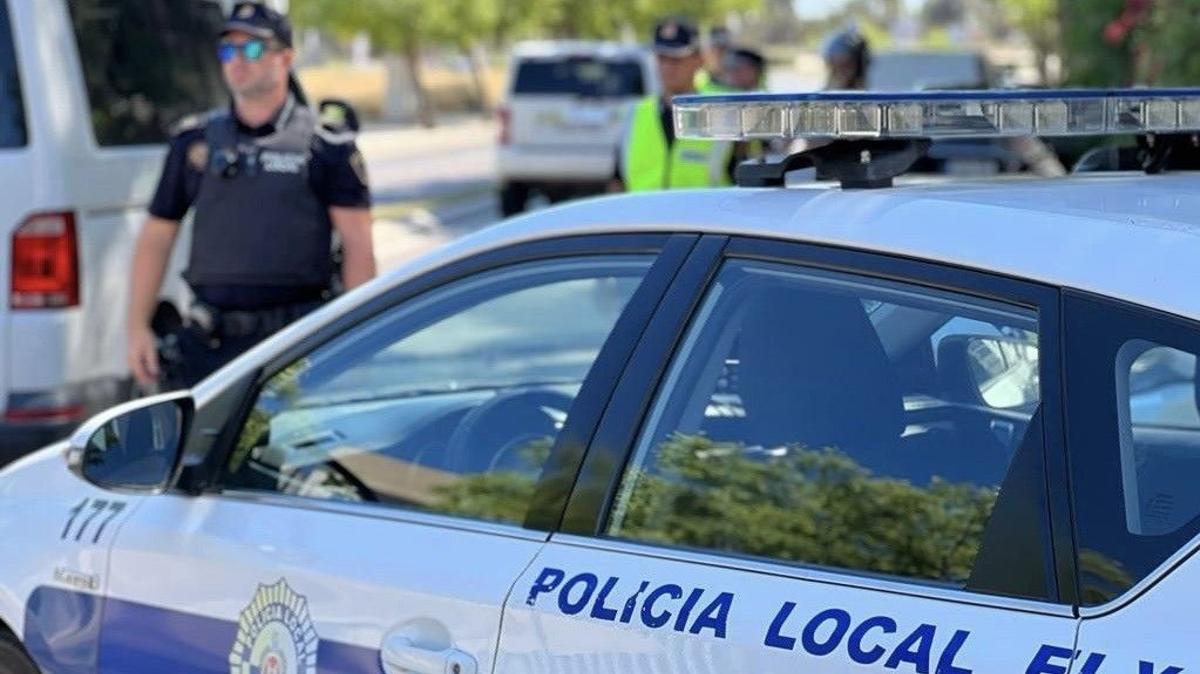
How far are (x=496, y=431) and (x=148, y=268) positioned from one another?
5.91 ft

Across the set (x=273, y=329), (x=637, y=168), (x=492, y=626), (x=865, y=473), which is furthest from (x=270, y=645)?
(x=637, y=168)

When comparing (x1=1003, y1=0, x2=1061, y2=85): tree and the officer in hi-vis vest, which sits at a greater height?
the officer in hi-vis vest

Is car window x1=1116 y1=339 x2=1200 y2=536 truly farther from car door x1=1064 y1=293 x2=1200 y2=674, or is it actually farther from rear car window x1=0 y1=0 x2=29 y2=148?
rear car window x1=0 y1=0 x2=29 y2=148

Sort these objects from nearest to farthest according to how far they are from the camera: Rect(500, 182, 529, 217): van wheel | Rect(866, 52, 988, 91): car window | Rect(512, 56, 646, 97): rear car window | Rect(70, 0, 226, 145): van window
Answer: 1. Rect(70, 0, 226, 145): van window
2. Rect(866, 52, 988, 91): car window
3. Rect(512, 56, 646, 97): rear car window
4. Rect(500, 182, 529, 217): van wheel

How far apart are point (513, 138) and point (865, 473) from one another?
1583 cm

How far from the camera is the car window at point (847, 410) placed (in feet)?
7.97

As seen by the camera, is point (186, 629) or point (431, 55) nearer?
point (186, 629)

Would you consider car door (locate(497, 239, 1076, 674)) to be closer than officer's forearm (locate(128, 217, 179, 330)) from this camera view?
Yes

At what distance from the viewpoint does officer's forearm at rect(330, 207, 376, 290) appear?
505 cm

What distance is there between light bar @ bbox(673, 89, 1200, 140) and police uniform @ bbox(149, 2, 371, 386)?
2443 millimetres

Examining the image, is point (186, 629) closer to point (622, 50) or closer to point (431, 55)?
point (622, 50)

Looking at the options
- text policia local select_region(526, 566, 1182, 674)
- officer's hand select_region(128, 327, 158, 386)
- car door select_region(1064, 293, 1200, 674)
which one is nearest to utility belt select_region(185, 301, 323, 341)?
→ officer's hand select_region(128, 327, 158, 386)

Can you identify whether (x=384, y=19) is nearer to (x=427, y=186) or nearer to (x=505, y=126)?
(x=427, y=186)

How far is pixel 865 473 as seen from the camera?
2697mm
